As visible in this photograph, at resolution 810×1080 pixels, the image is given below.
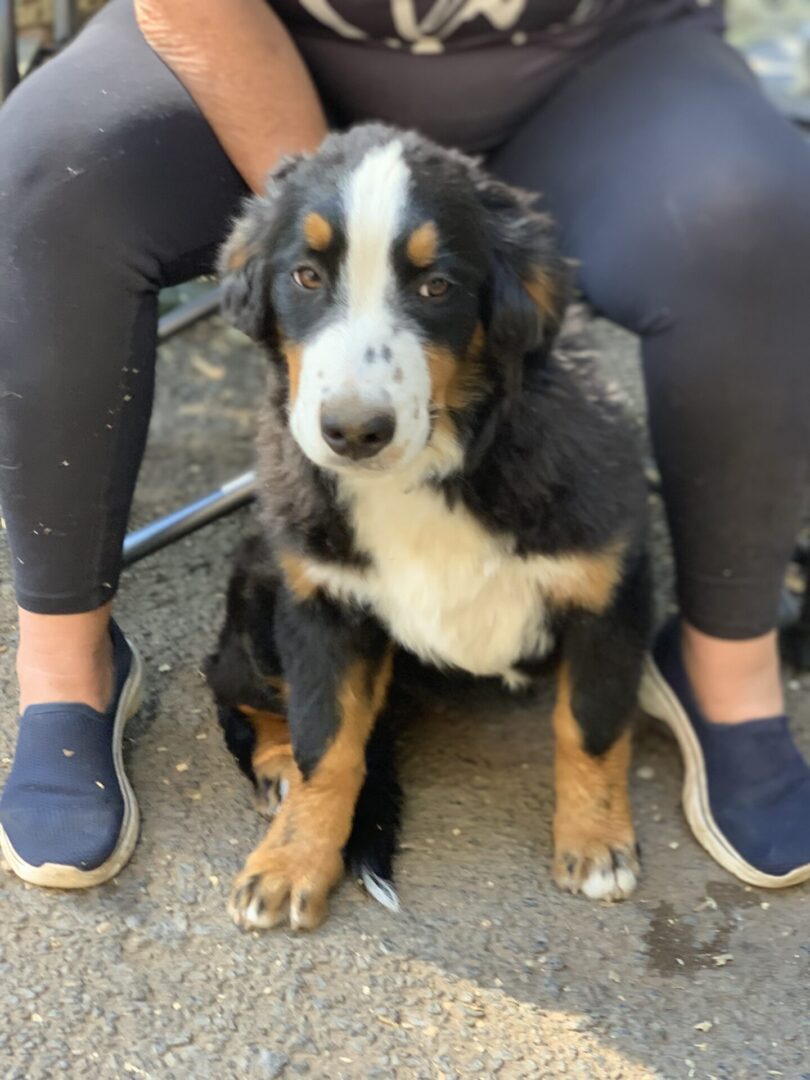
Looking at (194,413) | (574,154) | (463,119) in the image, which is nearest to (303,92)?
(463,119)

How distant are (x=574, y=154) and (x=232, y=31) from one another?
0.60 metres

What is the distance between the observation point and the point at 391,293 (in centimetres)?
162

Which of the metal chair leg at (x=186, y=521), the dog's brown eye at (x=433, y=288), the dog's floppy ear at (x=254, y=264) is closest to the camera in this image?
the dog's brown eye at (x=433, y=288)

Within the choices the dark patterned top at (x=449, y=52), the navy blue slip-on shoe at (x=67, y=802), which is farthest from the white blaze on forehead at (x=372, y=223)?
the navy blue slip-on shoe at (x=67, y=802)

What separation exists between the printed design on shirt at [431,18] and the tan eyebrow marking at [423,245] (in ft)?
1.77

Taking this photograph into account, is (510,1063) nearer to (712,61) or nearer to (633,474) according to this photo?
(633,474)

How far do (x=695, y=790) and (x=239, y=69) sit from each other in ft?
4.62

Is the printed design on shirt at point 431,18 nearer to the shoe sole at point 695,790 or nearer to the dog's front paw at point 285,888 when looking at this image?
the shoe sole at point 695,790

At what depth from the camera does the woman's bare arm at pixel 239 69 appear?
1900mm

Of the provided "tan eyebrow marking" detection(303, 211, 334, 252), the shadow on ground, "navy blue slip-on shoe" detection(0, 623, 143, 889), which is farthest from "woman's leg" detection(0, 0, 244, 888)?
"tan eyebrow marking" detection(303, 211, 334, 252)

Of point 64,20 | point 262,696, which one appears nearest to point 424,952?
point 262,696

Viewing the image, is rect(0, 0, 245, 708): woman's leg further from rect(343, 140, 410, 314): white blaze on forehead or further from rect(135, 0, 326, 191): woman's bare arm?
rect(343, 140, 410, 314): white blaze on forehead

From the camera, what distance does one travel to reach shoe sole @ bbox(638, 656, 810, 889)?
1.98m

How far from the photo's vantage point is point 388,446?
1573 millimetres
